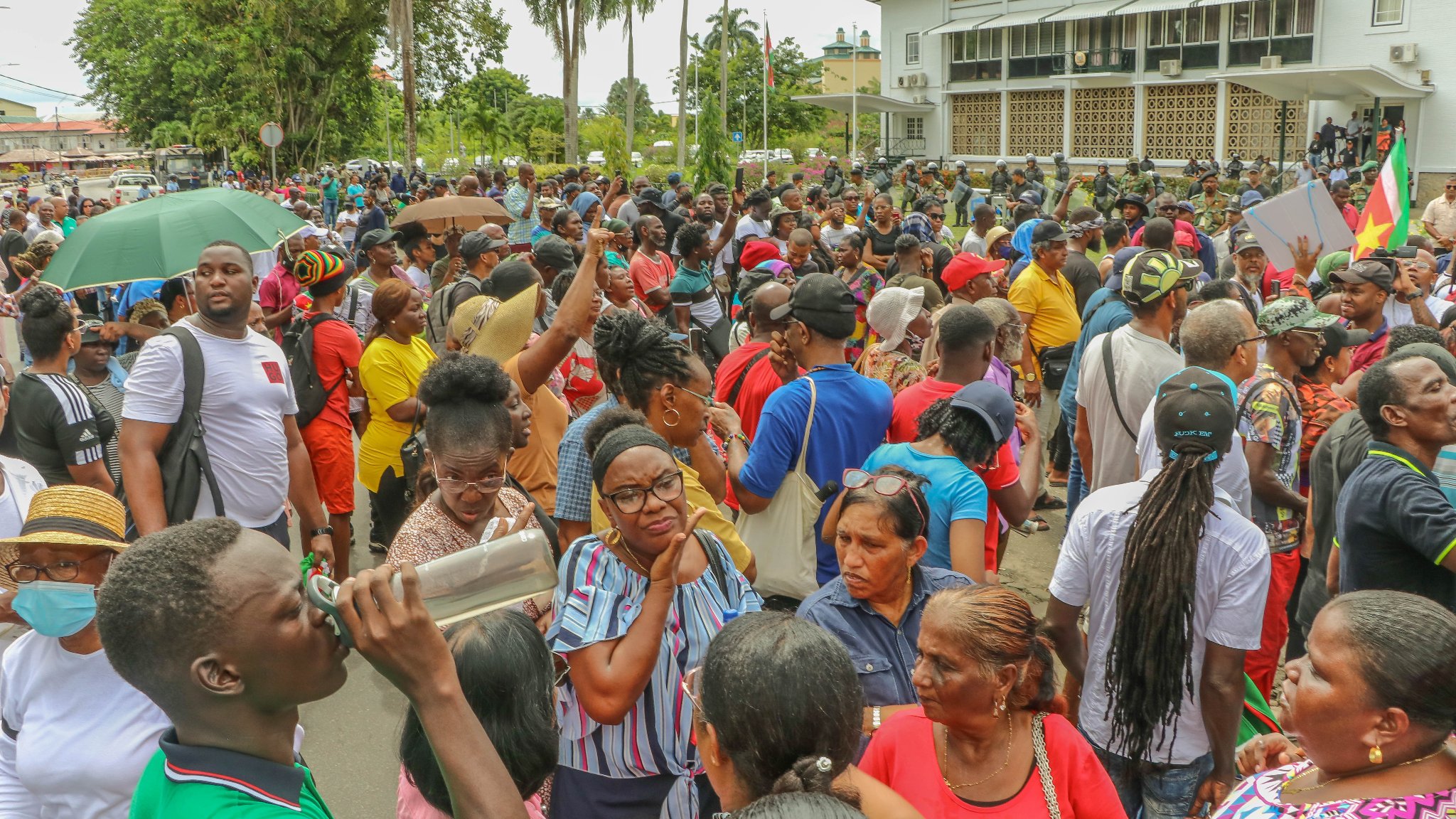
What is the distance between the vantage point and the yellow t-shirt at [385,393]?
5.63 meters

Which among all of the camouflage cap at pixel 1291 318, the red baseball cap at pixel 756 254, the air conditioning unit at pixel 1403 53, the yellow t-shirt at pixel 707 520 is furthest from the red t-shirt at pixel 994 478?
the air conditioning unit at pixel 1403 53

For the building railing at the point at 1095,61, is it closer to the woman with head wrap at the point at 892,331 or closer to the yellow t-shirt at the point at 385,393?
the woman with head wrap at the point at 892,331

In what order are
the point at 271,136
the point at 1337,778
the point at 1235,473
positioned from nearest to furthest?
the point at 1337,778, the point at 1235,473, the point at 271,136

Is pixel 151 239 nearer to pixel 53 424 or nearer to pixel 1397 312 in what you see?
pixel 53 424

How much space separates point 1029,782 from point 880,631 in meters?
0.62

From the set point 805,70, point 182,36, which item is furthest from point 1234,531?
point 805,70

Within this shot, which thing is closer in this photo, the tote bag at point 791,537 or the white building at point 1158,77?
the tote bag at point 791,537

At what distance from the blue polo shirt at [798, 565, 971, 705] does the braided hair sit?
995mm

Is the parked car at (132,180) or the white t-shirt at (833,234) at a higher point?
the parked car at (132,180)

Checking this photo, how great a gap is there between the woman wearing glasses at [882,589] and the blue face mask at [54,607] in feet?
5.91

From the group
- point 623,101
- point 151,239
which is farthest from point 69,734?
point 623,101

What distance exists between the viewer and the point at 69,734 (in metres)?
2.64

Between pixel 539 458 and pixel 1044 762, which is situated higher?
pixel 539 458

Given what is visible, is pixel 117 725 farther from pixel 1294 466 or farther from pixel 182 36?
pixel 182 36
